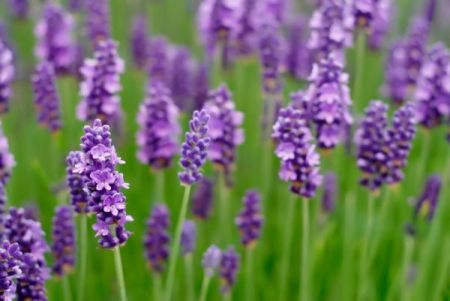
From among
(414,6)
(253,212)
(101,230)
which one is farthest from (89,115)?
(414,6)

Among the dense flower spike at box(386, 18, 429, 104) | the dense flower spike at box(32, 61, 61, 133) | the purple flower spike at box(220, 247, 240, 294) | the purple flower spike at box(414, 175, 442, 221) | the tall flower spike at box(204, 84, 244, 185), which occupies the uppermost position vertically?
the dense flower spike at box(386, 18, 429, 104)

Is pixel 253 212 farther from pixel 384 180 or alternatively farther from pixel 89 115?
pixel 89 115

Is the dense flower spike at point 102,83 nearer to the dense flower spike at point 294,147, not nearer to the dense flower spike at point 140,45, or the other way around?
the dense flower spike at point 294,147

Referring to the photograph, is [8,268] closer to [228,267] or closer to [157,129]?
[228,267]

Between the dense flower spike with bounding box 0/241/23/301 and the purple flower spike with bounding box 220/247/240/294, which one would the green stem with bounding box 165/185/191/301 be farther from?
the dense flower spike with bounding box 0/241/23/301

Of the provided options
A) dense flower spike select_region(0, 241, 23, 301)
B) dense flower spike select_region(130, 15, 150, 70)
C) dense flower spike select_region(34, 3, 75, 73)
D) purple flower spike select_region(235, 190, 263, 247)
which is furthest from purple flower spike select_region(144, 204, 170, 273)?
dense flower spike select_region(130, 15, 150, 70)
